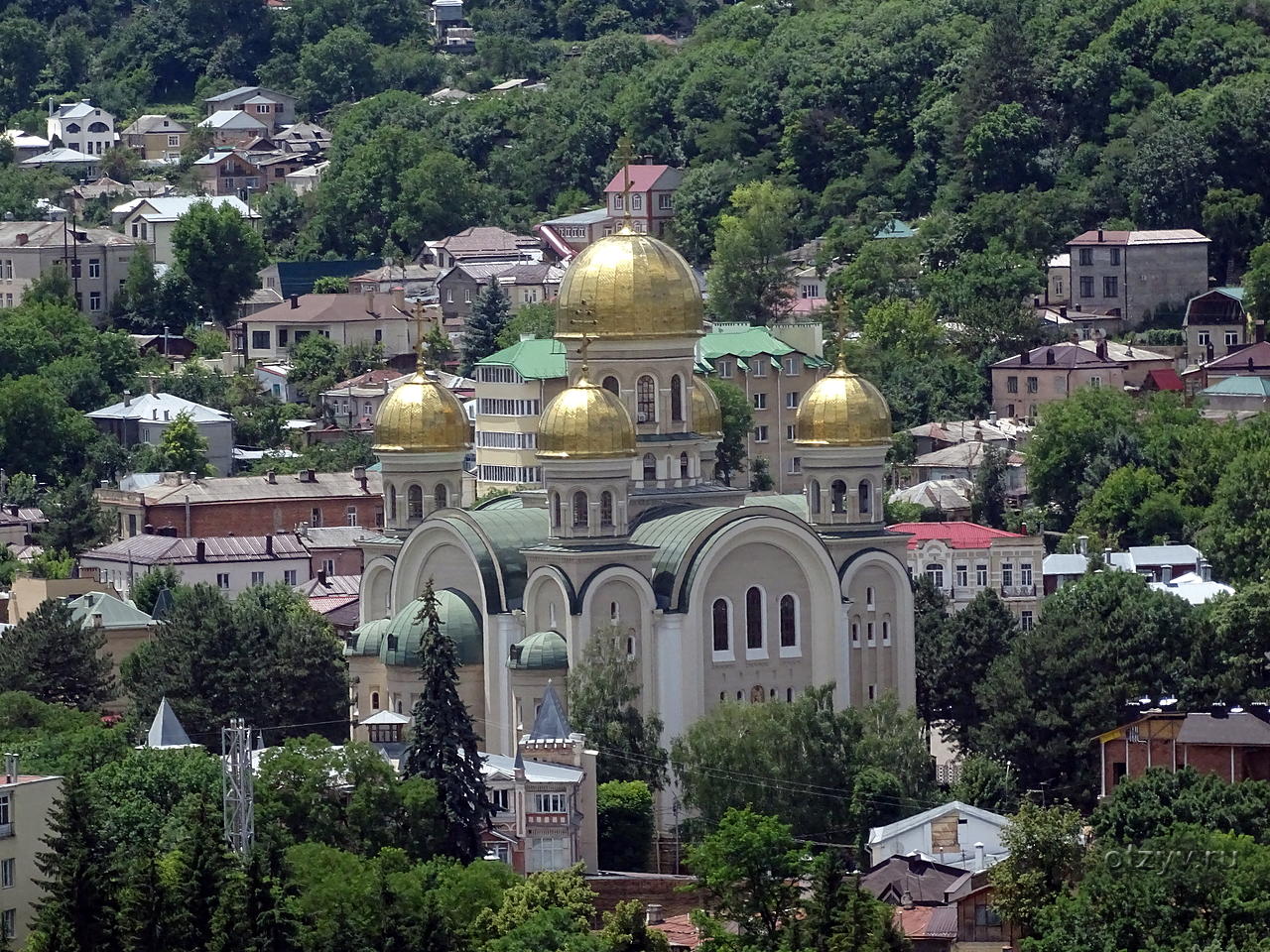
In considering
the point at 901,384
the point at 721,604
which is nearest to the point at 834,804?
the point at 721,604

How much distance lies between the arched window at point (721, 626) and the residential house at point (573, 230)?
54571 mm

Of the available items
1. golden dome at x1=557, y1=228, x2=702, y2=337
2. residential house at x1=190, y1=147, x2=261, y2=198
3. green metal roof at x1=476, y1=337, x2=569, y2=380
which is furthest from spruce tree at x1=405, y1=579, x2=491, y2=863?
residential house at x1=190, y1=147, x2=261, y2=198

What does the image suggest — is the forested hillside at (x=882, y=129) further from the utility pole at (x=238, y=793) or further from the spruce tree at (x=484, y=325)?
the utility pole at (x=238, y=793)

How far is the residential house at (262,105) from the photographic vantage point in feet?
502

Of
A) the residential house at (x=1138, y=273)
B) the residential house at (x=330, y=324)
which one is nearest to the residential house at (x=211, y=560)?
the residential house at (x=330, y=324)

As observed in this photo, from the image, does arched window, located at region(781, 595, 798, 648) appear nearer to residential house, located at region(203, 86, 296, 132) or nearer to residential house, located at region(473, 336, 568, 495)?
residential house, located at region(473, 336, 568, 495)

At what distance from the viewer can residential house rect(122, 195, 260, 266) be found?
12862 cm

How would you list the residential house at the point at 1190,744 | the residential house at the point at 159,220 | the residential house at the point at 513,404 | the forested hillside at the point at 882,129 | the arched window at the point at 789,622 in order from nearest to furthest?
the residential house at the point at 1190,744 < the arched window at the point at 789,622 < the residential house at the point at 513,404 < the forested hillside at the point at 882,129 < the residential house at the point at 159,220

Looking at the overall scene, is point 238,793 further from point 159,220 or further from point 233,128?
point 233,128

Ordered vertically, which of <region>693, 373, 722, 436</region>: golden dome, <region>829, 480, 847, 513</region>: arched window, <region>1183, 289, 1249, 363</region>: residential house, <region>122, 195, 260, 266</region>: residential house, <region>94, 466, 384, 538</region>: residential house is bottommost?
<region>829, 480, 847, 513</region>: arched window

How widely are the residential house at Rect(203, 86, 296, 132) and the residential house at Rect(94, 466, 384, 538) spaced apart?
178 feet

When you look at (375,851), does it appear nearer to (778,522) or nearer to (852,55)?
(778,522)

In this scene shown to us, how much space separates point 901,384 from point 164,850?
4470 cm

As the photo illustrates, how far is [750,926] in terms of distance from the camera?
58500 millimetres
